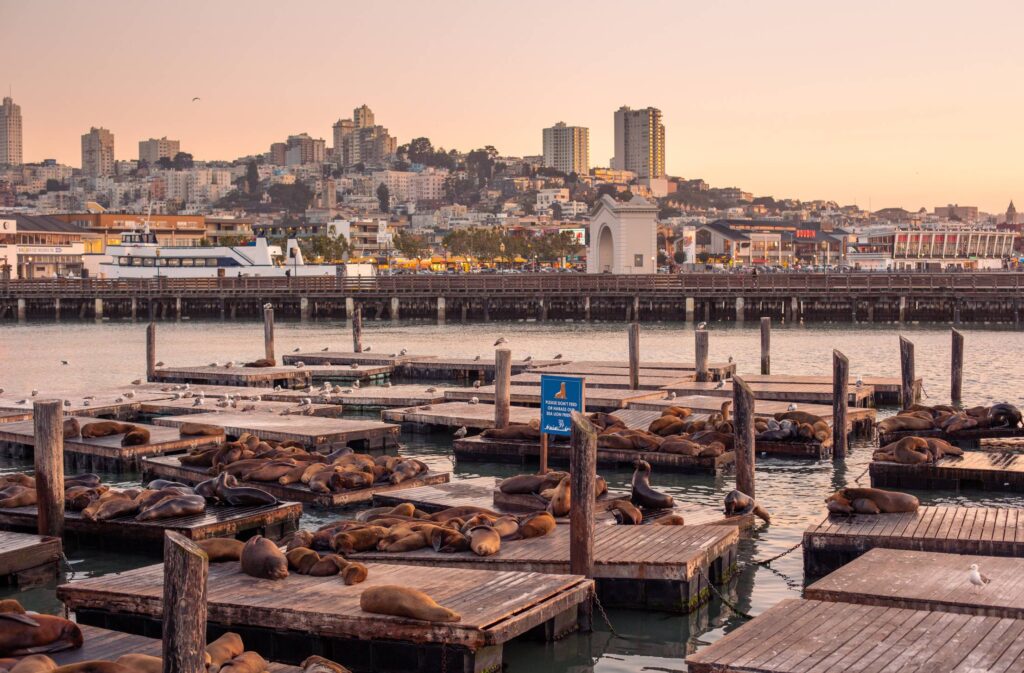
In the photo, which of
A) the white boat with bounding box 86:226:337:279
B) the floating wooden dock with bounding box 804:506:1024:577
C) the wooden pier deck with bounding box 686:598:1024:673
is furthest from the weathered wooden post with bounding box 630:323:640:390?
the white boat with bounding box 86:226:337:279

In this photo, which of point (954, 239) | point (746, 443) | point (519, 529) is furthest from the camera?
point (954, 239)

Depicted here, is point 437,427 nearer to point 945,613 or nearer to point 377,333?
point 945,613

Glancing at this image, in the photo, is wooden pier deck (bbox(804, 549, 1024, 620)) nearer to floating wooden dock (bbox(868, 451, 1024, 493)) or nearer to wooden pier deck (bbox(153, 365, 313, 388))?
floating wooden dock (bbox(868, 451, 1024, 493))

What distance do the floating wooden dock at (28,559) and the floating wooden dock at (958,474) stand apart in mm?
10157

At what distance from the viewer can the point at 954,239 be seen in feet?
516

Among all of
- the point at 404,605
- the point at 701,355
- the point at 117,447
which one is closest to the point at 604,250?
the point at 701,355

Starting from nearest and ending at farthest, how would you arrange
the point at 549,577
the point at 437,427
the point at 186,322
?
1. the point at 549,577
2. the point at 437,427
3. the point at 186,322

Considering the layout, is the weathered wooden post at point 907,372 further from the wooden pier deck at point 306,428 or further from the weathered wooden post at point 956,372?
the wooden pier deck at point 306,428

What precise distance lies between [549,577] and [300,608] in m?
2.04

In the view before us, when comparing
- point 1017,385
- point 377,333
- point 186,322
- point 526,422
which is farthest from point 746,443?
point 186,322

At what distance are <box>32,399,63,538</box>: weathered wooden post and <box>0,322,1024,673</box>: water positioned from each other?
41 cm

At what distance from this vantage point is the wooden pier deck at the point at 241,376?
29.4m

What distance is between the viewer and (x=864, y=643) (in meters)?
8.14

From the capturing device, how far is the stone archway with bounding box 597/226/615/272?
264 ft
